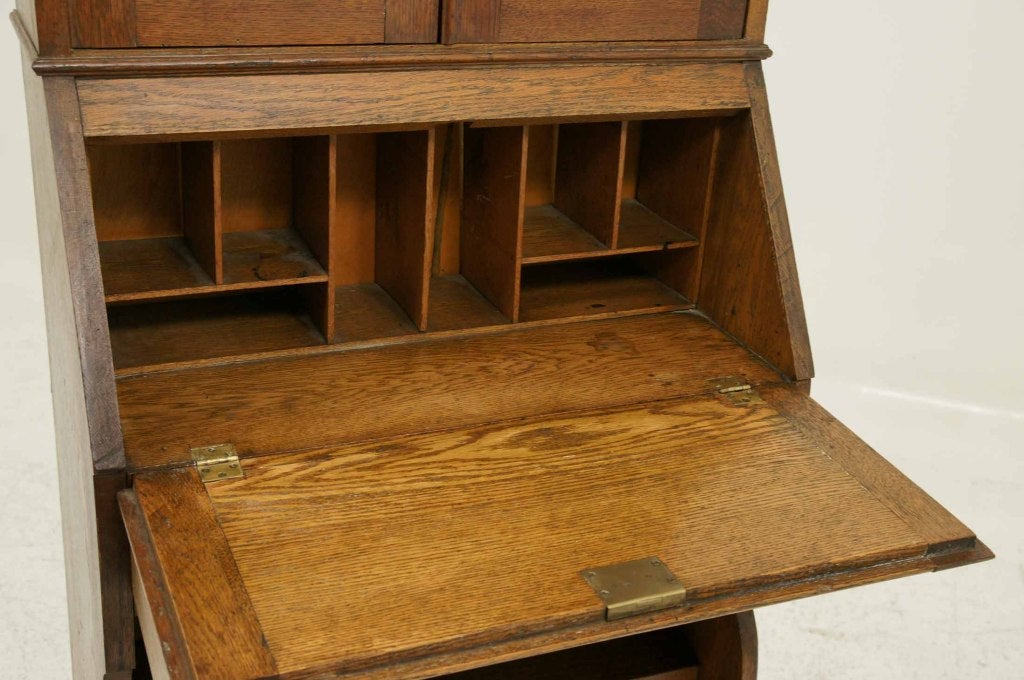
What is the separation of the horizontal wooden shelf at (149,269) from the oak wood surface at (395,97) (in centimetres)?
27

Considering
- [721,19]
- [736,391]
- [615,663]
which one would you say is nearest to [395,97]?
[721,19]

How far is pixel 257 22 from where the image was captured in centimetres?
194

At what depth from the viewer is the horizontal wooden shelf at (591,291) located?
245 cm

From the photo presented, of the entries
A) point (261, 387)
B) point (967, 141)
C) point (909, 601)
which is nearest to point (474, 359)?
point (261, 387)

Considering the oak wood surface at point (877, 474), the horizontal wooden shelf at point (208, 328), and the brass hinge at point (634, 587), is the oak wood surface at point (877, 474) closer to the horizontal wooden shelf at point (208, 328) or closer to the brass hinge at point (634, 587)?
the brass hinge at point (634, 587)

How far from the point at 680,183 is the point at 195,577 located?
47.3 inches

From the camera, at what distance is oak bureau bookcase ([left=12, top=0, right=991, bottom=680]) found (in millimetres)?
1720

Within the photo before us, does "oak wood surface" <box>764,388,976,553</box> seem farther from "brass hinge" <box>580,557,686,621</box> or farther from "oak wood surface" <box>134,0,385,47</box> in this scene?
"oak wood surface" <box>134,0,385,47</box>

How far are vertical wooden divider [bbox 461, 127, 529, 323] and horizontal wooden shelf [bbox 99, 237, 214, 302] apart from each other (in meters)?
0.49

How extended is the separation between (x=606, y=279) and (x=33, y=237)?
7.40ft

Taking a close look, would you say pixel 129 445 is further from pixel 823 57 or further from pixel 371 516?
pixel 823 57

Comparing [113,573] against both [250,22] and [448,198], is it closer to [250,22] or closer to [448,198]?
[250,22]

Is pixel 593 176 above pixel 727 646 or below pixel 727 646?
above

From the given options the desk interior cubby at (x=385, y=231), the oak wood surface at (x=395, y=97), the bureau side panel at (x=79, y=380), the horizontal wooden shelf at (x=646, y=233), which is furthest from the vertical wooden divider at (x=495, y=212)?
the bureau side panel at (x=79, y=380)
